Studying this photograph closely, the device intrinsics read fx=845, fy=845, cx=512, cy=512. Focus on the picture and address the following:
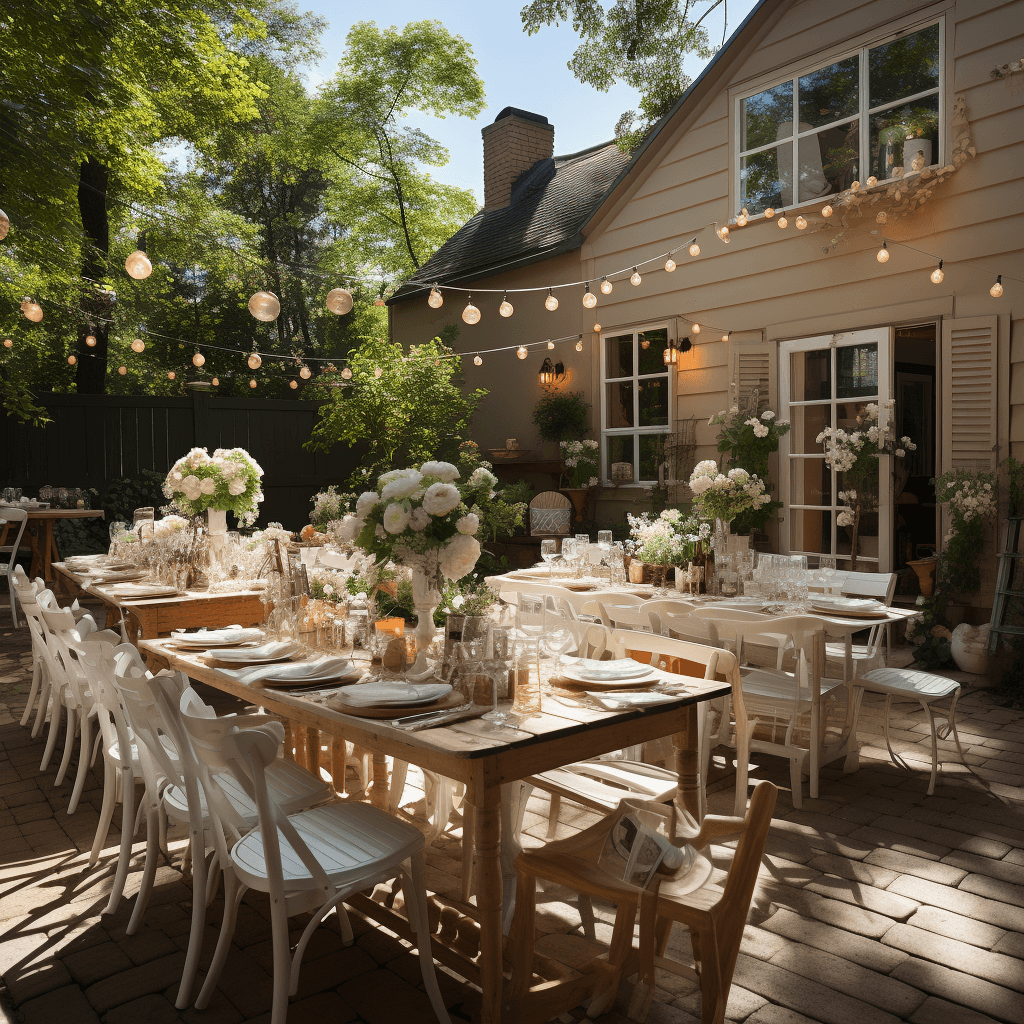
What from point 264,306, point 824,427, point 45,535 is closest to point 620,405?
point 824,427

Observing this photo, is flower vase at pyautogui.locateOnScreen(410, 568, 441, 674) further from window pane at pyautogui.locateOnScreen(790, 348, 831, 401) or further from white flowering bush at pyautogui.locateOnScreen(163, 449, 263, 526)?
window pane at pyautogui.locateOnScreen(790, 348, 831, 401)

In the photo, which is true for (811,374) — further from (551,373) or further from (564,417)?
(551,373)

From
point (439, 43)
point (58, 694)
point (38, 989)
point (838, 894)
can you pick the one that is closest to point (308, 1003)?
point (38, 989)

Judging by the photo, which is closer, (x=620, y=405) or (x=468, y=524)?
(x=468, y=524)

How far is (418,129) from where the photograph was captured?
1956cm

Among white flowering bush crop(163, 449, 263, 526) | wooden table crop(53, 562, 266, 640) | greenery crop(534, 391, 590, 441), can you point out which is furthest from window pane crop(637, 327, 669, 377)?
wooden table crop(53, 562, 266, 640)

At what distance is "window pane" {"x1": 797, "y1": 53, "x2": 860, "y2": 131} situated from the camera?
23.8ft

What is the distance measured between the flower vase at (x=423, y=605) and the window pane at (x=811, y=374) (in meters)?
5.68

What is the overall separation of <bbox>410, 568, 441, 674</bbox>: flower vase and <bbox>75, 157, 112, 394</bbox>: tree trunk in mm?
9620

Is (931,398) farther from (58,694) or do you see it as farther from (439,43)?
(439,43)

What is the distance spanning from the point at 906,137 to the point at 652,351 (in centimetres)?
315

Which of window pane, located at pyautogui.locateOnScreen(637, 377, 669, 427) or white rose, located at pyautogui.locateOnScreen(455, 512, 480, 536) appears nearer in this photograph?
white rose, located at pyautogui.locateOnScreen(455, 512, 480, 536)

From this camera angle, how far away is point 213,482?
5098 millimetres

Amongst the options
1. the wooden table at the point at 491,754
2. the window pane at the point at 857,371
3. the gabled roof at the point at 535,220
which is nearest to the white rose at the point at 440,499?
the wooden table at the point at 491,754
